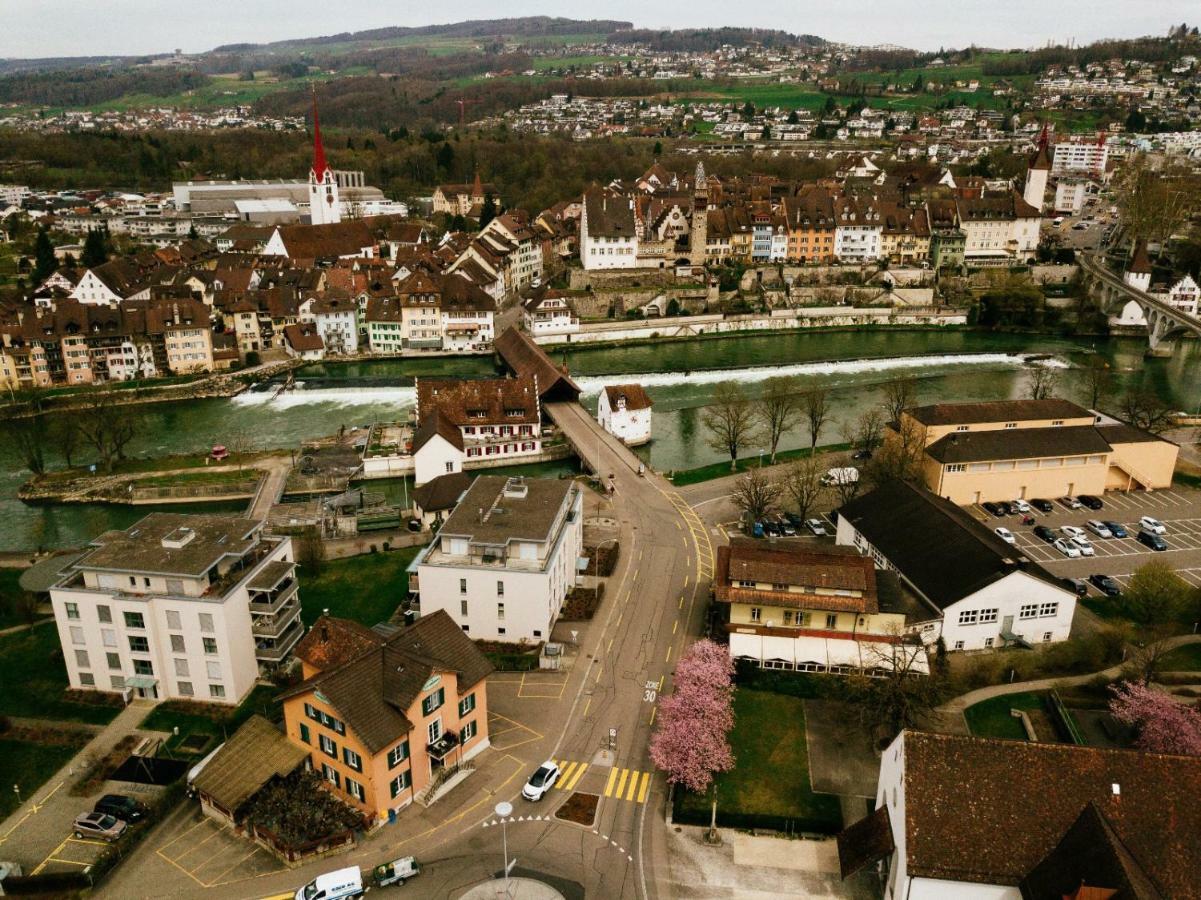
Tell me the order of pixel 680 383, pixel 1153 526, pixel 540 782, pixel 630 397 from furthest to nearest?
1. pixel 680 383
2. pixel 630 397
3. pixel 1153 526
4. pixel 540 782

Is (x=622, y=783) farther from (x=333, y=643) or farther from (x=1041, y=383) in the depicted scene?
(x=1041, y=383)

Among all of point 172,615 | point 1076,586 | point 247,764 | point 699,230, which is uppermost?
point 699,230

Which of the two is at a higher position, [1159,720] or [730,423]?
[1159,720]

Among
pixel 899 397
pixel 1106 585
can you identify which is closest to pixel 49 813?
pixel 1106 585

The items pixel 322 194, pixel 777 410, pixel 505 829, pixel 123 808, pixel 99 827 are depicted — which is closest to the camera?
pixel 99 827

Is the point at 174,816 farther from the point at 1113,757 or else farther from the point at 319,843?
the point at 1113,757

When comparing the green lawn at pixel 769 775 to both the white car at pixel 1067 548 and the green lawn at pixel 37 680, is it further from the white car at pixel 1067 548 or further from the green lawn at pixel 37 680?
the green lawn at pixel 37 680

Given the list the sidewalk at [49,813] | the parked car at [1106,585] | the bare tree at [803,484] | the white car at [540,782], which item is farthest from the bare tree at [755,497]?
the sidewalk at [49,813]
